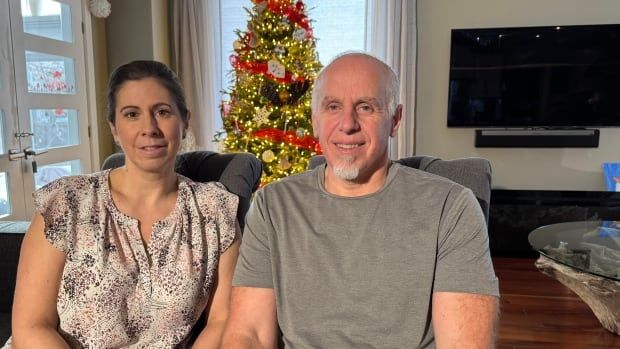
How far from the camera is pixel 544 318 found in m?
2.54

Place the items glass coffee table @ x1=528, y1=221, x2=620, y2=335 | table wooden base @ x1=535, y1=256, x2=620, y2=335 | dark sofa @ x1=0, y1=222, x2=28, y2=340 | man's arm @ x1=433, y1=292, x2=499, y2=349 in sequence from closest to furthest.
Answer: man's arm @ x1=433, y1=292, x2=499, y2=349 → dark sofa @ x1=0, y1=222, x2=28, y2=340 → glass coffee table @ x1=528, y1=221, x2=620, y2=335 → table wooden base @ x1=535, y1=256, x2=620, y2=335

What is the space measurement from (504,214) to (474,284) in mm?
2836

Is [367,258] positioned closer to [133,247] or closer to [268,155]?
[133,247]

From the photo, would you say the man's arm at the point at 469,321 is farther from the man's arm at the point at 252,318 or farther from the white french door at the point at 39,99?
the white french door at the point at 39,99

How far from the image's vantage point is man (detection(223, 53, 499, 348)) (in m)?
1.06

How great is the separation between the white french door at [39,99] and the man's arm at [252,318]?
232 centimetres

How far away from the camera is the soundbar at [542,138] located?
3.91 meters

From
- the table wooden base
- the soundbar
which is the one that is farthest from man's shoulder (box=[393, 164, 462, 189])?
the soundbar

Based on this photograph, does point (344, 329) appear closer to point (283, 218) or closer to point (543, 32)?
point (283, 218)

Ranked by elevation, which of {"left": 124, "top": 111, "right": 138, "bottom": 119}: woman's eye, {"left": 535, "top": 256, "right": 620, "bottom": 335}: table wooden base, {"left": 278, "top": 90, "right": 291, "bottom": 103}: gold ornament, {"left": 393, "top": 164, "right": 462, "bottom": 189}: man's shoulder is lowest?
{"left": 535, "top": 256, "right": 620, "bottom": 335}: table wooden base

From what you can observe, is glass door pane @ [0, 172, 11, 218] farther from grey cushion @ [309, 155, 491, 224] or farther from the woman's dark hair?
grey cushion @ [309, 155, 491, 224]

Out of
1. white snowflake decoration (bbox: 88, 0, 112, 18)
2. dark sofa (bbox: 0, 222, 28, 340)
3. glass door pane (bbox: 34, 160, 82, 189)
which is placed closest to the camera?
dark sofa (bbox: 0, 222, 28, 340)

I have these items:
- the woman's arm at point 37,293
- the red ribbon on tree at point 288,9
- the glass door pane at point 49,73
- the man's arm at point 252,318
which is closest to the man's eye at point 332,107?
the man's arm at point 252,318

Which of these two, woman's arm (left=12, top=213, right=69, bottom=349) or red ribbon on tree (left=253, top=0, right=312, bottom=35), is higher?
red ribbon on tree (left=253, top=0, right=312, bottom=35)
